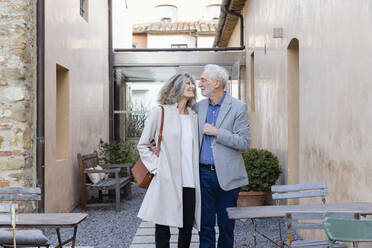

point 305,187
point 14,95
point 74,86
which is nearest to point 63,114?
point 74,86

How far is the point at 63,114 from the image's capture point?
7727 mm

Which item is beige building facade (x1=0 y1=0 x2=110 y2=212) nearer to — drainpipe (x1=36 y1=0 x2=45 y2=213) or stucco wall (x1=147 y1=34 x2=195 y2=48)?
drainpipe (x1=36 y1=0 x2=45 y2=213)

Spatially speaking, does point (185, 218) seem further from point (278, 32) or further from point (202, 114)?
point (278, 32)

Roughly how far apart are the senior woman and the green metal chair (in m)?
1.42

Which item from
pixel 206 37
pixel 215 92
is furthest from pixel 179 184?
pixel 206 37

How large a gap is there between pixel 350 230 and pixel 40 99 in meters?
4.57

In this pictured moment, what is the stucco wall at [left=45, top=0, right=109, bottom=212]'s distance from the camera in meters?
6.62

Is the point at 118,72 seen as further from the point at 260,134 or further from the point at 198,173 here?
the point at 198,173

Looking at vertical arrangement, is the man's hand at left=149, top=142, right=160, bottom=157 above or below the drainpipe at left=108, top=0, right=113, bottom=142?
below

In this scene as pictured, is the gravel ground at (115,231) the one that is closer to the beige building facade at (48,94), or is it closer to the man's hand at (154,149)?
the beige building facade at (48,94)

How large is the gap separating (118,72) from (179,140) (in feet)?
29.6

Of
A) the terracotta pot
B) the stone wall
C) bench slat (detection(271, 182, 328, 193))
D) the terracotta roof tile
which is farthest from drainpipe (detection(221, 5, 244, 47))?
the terracotta roof tile

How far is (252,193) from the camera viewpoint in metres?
7.01

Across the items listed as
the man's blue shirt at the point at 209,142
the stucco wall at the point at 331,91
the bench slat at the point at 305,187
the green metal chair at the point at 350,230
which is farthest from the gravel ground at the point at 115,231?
the green metal chair at the point at 350,230
